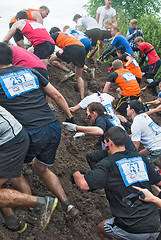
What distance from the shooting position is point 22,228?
3.19 metres

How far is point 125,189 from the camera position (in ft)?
9.83

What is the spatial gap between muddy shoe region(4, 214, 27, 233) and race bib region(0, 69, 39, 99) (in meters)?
1.35

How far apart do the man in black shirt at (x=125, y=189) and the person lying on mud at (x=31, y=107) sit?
49cm

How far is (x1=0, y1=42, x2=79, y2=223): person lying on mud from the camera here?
9.72 feet

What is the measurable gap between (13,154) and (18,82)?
795mm

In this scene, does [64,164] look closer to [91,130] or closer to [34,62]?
[91,130]

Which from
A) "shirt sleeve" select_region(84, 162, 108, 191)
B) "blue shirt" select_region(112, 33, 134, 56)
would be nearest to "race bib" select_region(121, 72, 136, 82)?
"blue shirt" select_region(112, 33, 134, 56)

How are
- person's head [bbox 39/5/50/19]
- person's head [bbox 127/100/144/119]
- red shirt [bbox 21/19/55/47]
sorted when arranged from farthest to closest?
person's head [bbox 39/5/50/19] < person's head [bbox 127/100/144/119] < red shirt [bbox 21/19/55/47]

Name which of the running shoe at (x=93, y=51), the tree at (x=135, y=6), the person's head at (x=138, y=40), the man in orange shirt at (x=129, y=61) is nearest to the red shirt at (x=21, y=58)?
the man in orange shirt at (x=129, y=61)

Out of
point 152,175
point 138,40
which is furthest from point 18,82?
point 138,40

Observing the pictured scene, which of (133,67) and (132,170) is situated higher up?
(132,170)

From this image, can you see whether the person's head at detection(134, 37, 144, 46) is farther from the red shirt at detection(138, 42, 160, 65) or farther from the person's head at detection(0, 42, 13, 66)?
the person's head at detection(0, 42, 13, 66)

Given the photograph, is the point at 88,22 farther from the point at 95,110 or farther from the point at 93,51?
the point at 95,110

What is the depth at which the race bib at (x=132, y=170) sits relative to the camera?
3012mm
